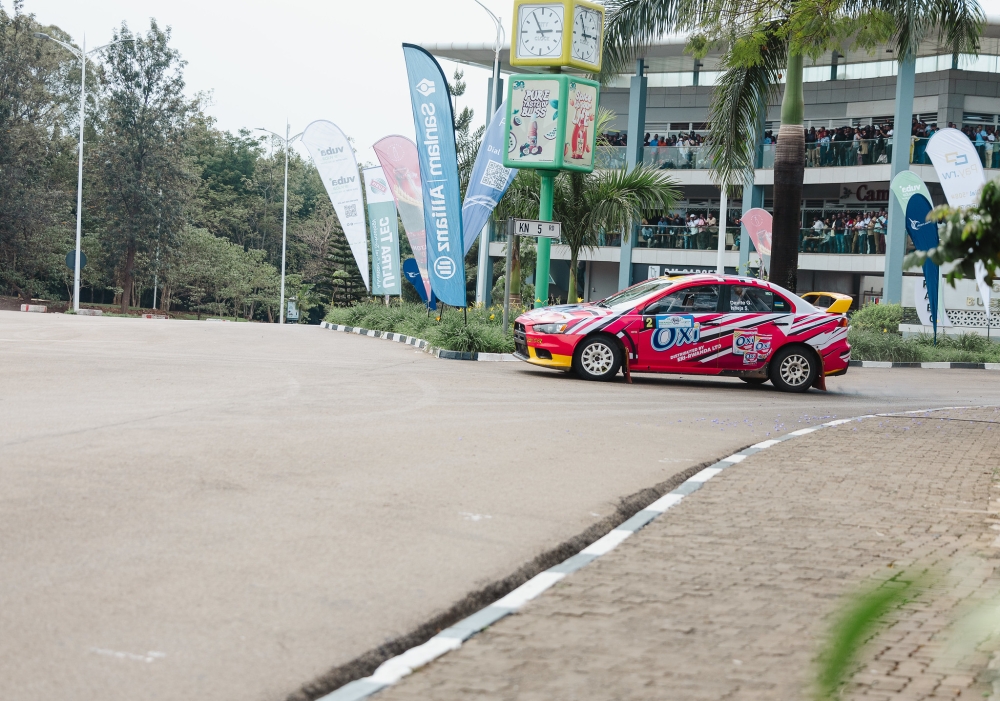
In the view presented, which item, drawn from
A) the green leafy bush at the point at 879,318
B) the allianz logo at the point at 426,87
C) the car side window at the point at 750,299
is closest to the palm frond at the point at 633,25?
the allianz logo at the point at 426,87

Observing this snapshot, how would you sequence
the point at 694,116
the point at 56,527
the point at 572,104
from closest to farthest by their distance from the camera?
the point at 56,527, the point at 572,104, the point at 694,116

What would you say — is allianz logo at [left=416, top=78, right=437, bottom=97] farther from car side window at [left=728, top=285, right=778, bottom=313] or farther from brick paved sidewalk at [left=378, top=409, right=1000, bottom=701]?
brick paved sidewalk at [left=378, top=409, right=1000, bottom=701]

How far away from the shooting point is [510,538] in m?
6.32

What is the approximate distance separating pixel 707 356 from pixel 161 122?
48990 mm

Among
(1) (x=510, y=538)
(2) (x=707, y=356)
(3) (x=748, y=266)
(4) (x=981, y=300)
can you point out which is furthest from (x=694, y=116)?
(1) (x=510, y=538)

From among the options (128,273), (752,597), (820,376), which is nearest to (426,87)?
(820,376)

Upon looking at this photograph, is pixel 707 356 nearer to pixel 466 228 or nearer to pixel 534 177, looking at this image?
→ pixel 466 228

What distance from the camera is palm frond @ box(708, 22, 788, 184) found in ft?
75.6

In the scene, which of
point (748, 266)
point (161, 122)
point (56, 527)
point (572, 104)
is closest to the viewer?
point (56, 527)

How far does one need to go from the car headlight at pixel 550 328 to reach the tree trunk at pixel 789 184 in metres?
7.48

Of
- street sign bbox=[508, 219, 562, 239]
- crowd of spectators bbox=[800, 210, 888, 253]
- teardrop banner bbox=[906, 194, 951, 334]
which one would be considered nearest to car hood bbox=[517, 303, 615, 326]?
street sign bbox=[508, 219, 562, 239]

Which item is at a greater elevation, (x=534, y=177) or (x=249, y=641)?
(x=534, y=177)

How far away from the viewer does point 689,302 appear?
17094 millimetres

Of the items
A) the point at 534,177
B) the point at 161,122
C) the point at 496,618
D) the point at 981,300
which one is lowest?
the point at 496,618
